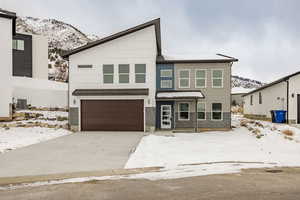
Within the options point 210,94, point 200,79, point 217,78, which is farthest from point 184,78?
point 217,78

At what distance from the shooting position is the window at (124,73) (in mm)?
18234

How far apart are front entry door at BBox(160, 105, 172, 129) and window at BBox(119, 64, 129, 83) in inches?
141

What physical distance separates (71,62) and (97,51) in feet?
7.06

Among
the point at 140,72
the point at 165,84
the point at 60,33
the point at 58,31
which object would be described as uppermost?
the point at 58,31

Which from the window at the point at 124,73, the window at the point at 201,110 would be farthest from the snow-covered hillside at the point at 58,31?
the window at the point at 201,110

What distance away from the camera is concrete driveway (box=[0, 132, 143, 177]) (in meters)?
7.55

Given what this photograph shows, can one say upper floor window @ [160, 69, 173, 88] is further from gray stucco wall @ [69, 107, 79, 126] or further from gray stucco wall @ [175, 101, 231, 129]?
gray stucco wall @ [69, 107, 79, 126]

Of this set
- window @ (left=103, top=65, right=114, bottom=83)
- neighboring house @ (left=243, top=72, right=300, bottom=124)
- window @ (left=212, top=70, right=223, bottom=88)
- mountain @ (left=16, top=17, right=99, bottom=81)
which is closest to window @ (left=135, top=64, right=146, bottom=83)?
window @ (left=103, top=65, right=114, bottom=83)

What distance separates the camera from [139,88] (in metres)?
18.1

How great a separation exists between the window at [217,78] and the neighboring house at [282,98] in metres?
7.39

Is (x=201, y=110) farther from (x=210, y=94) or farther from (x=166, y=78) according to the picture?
(x=166, y=78)

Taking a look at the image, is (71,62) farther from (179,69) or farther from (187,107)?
(187,107)

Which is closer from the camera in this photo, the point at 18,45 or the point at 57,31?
the point at 18,45

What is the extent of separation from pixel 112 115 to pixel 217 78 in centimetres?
859
